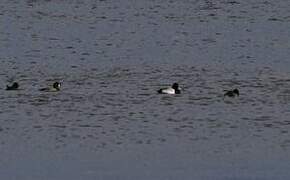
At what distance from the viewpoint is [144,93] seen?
25.0 m

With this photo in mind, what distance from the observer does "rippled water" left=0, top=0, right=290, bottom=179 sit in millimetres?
18297

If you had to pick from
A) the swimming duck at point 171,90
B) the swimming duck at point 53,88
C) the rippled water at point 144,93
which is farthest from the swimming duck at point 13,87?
the swimming duck at point 171,90

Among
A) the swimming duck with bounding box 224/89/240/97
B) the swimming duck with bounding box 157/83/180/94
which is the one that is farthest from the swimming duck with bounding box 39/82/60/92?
the swimming duck with bounding box 224/89/240/97

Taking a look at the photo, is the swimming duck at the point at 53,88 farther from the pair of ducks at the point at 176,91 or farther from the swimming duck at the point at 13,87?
the pair of ducks at the point at 176,91

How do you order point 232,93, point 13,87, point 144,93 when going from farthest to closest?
1. point 13,87
2. point 144,93
3. point 232,93

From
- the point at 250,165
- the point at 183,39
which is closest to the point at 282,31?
the point at 183,39

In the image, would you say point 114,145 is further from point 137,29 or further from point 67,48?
point 137,29

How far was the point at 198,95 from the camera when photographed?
2483cm

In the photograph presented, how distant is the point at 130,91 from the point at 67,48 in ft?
24.1

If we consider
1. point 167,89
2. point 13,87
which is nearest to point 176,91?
point 167,89

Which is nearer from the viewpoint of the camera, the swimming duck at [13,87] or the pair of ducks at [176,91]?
the pair of ducks at [176,91]

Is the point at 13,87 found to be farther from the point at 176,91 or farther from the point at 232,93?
the point at 232,93

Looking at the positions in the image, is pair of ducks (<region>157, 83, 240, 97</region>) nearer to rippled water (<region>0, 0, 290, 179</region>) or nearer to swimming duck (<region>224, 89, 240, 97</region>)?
swimming duck (<region>224, 89, 240, 97</region>)

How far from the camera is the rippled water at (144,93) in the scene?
1830cm
